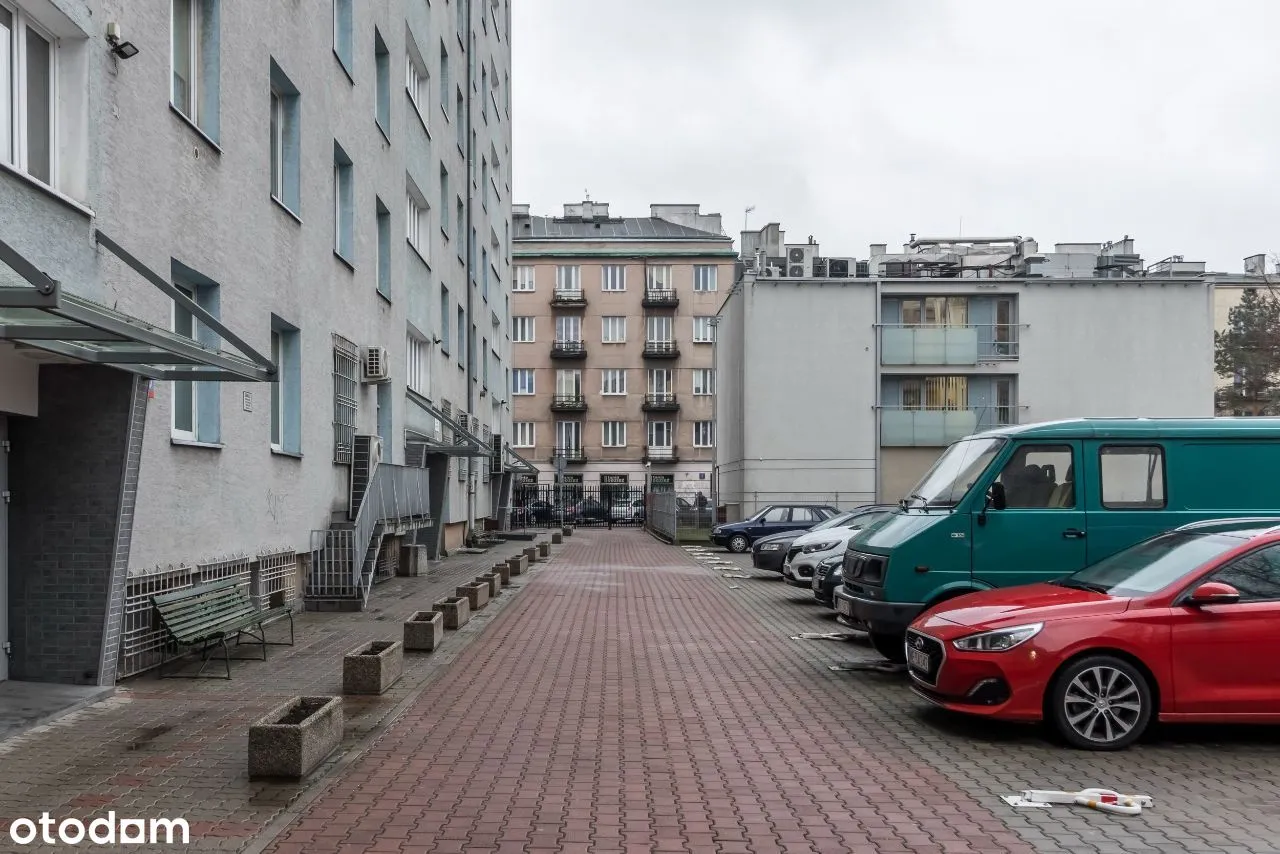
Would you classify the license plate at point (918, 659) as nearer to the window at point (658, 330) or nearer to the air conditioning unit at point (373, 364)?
the air conditioning unit at point (373, 364)

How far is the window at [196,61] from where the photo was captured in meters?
11.4

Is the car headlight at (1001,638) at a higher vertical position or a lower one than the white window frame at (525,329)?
lower

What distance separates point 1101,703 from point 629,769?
10.4ft

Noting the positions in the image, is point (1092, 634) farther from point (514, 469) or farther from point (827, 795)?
point (514, 469)

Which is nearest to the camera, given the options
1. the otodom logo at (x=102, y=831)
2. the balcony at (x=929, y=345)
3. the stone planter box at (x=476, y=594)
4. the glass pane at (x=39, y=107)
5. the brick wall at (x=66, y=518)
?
the otodom logo at (x=102, y=831)

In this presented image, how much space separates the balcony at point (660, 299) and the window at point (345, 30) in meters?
46.7

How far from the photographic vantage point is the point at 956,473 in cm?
1076

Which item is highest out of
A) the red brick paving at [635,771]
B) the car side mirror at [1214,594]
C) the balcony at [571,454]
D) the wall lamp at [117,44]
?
the wall lamp at [117,44]

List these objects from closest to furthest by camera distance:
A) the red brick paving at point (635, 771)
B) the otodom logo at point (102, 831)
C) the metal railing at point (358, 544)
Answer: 1. the otodom logo at point (102, 831)
2. the red brick paving at point (635, 771)
3. the metal railing at point (358, 544)

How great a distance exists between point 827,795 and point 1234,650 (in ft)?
10.1

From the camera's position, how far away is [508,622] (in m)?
14.4

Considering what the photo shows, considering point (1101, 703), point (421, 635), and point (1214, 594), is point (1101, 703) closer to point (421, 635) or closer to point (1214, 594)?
point (1214, 594)

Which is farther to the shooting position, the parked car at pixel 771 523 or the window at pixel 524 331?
the window at pixel 524 331

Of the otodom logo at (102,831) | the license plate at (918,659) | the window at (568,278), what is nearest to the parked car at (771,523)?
the license plate at (918,659)
